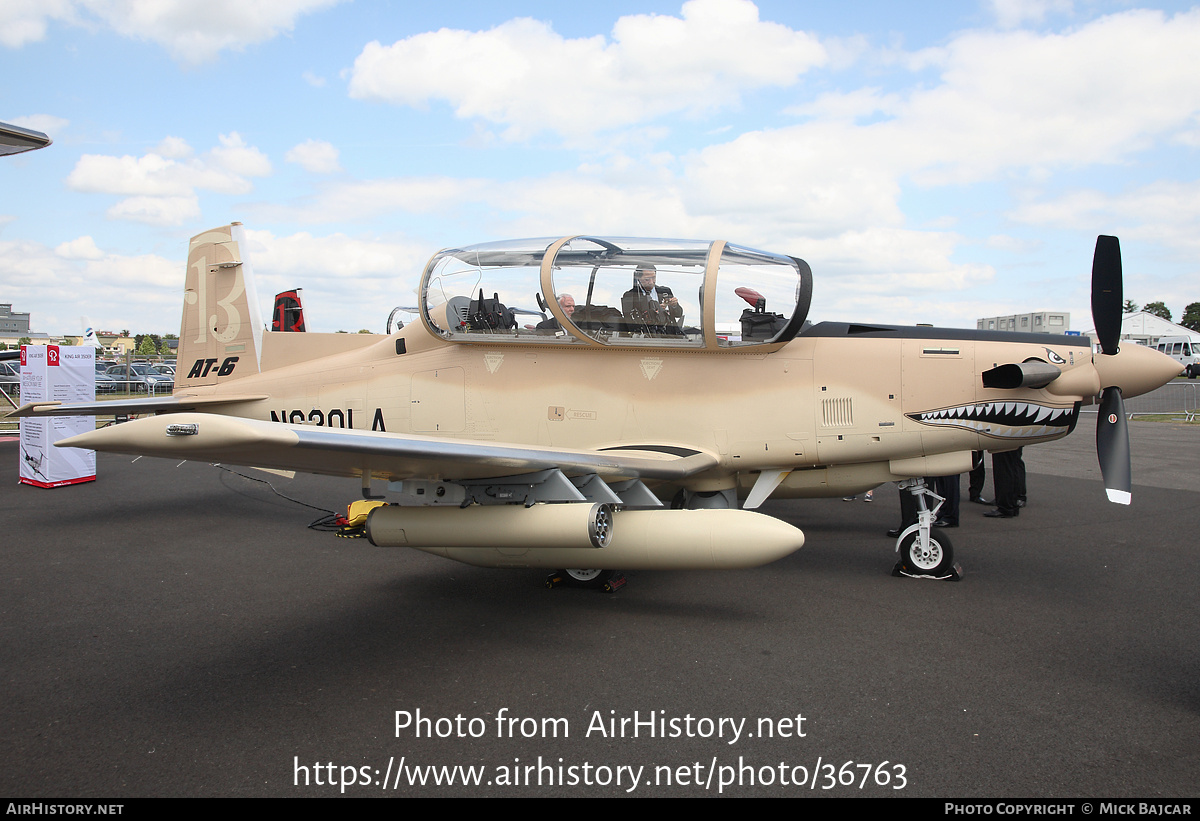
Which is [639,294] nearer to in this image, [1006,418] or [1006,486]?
[1006,418]

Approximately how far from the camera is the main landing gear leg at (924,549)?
5629mm

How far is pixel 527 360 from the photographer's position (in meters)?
5.59

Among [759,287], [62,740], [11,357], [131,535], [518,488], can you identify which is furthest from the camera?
[11,357]

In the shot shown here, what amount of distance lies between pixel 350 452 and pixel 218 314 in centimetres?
566

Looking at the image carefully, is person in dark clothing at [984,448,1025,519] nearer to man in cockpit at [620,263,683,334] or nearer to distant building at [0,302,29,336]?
man in cockpit at [620,263,683,334]

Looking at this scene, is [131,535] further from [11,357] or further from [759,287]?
[11,357]

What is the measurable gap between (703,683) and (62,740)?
3192mm

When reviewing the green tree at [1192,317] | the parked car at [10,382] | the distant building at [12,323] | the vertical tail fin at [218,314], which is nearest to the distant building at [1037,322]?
the vertical tail fin at [218,314]

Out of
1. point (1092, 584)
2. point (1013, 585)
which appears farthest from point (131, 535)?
point (1092, 584)

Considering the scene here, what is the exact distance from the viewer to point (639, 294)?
5.29 metres

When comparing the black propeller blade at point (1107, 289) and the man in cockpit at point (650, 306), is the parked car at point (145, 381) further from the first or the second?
the black propeller blade at point (1107, 289)

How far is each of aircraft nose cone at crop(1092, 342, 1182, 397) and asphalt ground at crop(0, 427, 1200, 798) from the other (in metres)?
1.67

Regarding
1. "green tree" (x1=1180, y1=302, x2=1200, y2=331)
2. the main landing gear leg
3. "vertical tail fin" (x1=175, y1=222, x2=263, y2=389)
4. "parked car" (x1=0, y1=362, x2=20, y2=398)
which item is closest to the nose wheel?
the main landing gear leg

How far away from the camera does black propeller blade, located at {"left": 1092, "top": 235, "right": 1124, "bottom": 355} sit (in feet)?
16.4
